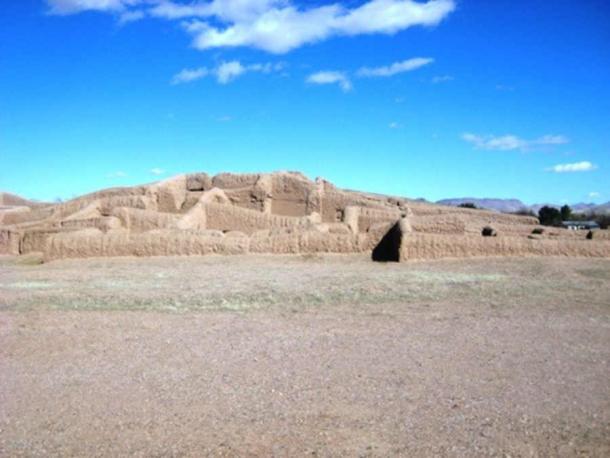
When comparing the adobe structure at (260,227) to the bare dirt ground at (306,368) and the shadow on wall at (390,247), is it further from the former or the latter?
the bare dirt ground at (306,368)

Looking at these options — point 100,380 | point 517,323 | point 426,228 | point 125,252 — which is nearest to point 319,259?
point 426,228

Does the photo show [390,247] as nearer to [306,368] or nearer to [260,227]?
[260,227]

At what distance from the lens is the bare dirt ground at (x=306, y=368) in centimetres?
390

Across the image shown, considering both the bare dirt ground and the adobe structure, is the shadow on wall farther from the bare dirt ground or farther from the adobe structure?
the bare dirt ground

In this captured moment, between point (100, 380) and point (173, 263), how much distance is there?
282 inches

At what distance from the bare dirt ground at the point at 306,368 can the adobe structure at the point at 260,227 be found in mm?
2531

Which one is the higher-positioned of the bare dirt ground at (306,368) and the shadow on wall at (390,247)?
the shadow on wall at (390,247)

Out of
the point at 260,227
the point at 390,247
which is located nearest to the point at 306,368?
the point at 390,247

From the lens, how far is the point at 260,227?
1620 centimetres

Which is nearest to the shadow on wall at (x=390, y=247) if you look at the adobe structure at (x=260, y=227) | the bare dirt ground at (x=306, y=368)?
the adobe structure at (x=260, y=227)

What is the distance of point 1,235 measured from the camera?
15383mm

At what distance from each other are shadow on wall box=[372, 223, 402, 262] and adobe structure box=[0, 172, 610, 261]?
2 cm

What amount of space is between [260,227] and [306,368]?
11053 mm

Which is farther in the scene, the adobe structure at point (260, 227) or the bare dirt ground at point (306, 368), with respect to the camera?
the adobe structure at point (260, 227)
